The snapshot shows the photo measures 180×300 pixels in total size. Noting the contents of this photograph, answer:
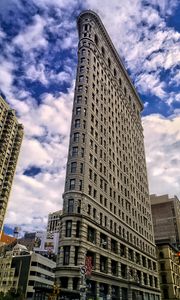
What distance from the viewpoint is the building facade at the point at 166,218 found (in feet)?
463

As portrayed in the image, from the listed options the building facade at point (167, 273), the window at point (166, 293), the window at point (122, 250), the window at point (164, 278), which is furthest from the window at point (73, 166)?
the window at point (166, 293)

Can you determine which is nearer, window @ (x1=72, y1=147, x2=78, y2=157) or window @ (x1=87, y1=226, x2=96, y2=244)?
window @ (x1=87, y1=226, x2=96, y2=244)

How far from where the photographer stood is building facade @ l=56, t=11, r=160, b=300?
4153 cm

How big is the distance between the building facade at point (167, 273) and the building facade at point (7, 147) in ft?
206

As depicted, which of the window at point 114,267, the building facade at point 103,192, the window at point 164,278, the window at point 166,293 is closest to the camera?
the building facade at point 103,192

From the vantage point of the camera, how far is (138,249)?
207 ft

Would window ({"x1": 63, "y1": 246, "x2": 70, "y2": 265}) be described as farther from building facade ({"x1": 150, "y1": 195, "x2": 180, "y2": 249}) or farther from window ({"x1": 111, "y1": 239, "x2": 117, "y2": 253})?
building facade ({"x1": 150, "y1": 195, "x2": 180, "y2": 249})

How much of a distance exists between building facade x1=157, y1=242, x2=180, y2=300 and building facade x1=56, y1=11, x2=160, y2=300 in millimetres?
13073

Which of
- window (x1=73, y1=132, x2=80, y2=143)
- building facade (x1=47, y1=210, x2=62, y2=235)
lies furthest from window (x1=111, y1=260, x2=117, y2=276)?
building facade (x1=47, y1=210, x2=62, y2=235)

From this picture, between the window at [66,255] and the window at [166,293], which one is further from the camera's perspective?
the window at [166,293]

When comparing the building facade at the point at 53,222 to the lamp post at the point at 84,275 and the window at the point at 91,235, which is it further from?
the lamp post at the point at 84,275

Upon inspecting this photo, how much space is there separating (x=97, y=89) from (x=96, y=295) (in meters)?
42.4

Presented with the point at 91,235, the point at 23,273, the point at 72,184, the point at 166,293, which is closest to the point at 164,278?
the point at 166,293

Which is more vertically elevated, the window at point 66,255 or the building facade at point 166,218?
the building facade at point 166,218
